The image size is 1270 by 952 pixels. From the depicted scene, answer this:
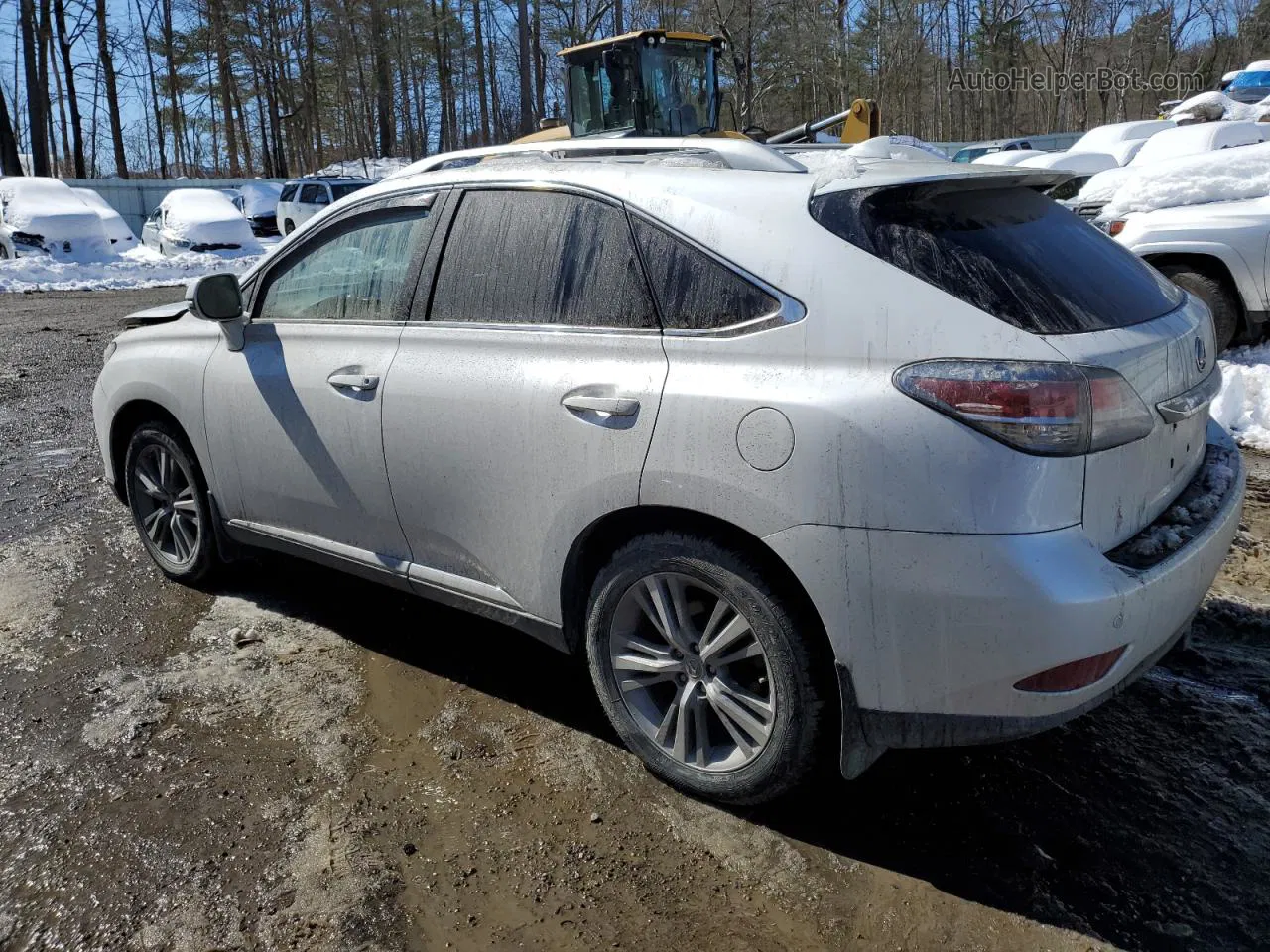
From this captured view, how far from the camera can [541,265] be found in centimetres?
328

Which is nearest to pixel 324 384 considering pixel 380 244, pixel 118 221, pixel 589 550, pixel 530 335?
pixel 380 244

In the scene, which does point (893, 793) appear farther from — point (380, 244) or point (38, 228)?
point (38, 228)

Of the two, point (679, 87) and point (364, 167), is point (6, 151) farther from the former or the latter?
point (679, 87)

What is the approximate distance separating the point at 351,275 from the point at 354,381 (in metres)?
0.48

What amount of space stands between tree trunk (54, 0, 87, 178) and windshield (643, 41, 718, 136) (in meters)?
32.7

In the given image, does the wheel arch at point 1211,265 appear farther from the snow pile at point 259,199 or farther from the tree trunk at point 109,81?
the tree trunk at point 109,81

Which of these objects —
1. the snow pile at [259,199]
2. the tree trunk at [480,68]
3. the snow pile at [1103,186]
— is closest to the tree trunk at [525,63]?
the snow pile at [259,199]

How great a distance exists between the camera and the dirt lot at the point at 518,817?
102 inches

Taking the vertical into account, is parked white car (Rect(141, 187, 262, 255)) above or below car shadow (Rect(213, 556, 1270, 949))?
above

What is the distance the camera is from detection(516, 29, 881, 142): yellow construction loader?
14359 mm

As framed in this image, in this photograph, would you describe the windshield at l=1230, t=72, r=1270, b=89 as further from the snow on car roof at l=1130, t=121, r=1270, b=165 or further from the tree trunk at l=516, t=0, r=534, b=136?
the tree trunk at l=516, t=0, r=534, b=136

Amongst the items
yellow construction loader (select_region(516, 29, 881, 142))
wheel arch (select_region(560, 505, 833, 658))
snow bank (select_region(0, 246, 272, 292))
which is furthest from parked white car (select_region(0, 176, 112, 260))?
A: wheel arch (select_region(560, 505, 833, 658))

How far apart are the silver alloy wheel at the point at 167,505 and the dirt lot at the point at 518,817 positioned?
502 mm

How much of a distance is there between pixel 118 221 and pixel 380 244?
22.3 metres
